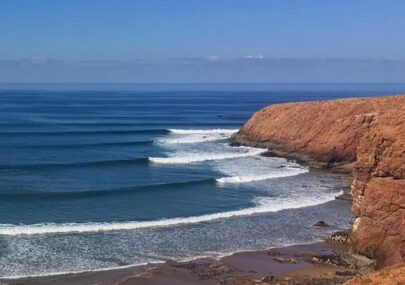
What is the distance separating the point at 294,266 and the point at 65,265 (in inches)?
298

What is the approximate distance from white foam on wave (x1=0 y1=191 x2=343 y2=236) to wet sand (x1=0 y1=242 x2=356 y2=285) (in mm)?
5073

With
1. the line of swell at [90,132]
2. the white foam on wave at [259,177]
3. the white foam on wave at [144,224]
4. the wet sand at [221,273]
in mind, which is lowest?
the wet sand at [221,273]

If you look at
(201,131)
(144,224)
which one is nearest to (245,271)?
(144,224)

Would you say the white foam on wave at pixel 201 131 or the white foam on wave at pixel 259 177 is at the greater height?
the white foam on wave at pixel 201 131

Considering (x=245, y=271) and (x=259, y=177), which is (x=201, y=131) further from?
(x=245, y=271)

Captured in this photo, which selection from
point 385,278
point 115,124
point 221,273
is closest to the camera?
point 385,278

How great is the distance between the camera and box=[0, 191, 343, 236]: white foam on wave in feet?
74.9

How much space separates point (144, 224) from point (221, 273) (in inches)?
275

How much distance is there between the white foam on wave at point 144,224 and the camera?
2283 cm

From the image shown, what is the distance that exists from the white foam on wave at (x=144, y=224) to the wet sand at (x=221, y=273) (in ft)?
16.6

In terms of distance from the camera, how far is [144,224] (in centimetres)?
2423

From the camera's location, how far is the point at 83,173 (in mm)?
36500

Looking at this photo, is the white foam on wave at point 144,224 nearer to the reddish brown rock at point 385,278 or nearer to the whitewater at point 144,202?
the whitewater at point 144,202

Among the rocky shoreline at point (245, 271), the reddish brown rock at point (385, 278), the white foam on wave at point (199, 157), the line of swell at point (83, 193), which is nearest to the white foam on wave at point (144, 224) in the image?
the rocky shoreline at point (245, 271)
